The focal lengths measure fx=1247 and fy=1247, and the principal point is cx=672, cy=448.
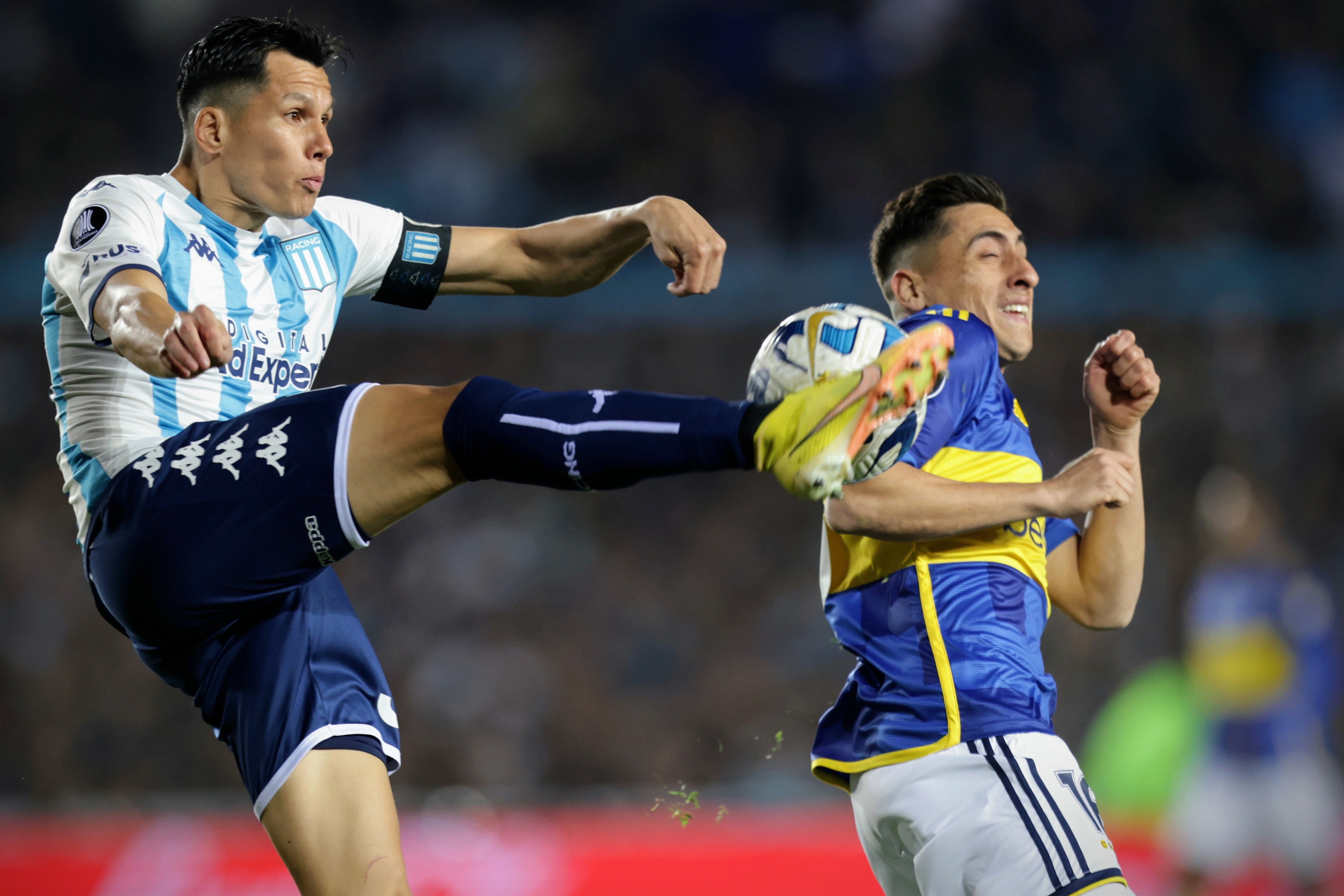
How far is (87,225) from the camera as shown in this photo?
8.46 feet

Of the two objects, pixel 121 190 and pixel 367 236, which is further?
pixel 367 236

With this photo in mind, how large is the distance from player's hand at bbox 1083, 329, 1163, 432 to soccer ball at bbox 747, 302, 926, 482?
852mm

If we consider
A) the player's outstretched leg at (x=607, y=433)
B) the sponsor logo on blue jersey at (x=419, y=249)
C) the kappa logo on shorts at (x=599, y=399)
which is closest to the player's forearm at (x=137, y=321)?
the player's outstretched leg at (x=607, y=433)

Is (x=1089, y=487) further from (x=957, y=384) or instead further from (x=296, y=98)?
(x=296, y=98)

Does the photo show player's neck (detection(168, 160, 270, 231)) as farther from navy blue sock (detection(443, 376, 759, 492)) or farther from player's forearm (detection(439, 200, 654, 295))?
navy blue sock (detection(443, 376, 759, 492))

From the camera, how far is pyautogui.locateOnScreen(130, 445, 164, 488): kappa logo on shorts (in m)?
2.46

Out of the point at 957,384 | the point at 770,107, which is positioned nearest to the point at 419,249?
the point at 957,384

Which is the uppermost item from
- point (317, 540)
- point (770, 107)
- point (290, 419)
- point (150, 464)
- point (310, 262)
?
point (770, 107)

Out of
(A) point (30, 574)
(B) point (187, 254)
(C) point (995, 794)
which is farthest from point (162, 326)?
(A) point (30, 574)

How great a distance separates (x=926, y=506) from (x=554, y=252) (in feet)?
4.17

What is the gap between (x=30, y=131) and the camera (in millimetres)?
10203

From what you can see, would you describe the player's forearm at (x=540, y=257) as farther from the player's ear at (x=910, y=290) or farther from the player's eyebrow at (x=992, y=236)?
the player's eyebrow at (x=992, y=236)

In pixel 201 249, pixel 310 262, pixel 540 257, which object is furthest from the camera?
pixel 540 257

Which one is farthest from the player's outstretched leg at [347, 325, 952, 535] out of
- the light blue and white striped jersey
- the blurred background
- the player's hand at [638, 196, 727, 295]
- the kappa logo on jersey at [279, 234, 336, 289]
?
the blurred background
